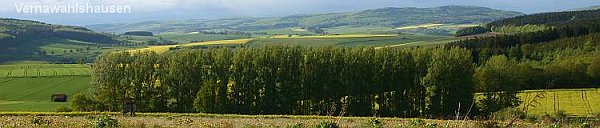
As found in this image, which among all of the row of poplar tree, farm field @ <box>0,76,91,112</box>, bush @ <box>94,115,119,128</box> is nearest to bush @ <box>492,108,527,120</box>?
bush @ <box>94,115,119,128</box>

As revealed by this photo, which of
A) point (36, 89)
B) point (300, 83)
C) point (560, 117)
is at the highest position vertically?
point (560, 117)

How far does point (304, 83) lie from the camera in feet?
188

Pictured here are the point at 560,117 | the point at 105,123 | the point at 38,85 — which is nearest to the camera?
the point at 105,123

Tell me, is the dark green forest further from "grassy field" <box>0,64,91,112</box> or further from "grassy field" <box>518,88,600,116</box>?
"grassy field" <box>0,64,91,112</box>

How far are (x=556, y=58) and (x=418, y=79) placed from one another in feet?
171

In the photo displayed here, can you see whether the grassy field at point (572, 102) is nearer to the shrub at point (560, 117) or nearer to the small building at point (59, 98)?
the shrub at point (560, 117)

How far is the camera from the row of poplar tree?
5678 centimetres

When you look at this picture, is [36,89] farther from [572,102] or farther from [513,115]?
[513,115]

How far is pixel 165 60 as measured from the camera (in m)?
60.3

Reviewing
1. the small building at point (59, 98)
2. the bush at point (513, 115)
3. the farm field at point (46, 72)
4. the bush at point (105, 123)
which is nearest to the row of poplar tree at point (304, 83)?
the small building at point (59, 98)

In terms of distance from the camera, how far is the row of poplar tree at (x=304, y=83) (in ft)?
186

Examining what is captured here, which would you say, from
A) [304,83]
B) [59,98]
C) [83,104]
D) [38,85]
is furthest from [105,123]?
[38,85]

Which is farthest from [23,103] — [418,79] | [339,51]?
[418,79]

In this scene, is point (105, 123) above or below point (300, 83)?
above
